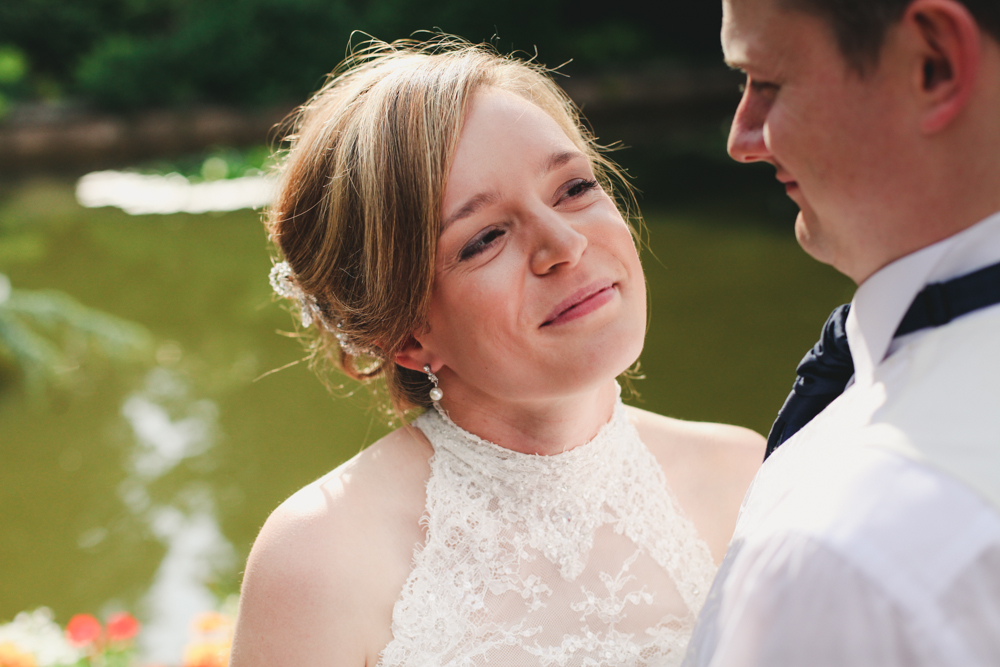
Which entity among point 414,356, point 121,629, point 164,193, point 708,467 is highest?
point 414,356

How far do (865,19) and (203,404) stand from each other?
5.40 metres

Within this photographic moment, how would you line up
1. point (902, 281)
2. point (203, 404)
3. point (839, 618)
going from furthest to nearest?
1. point (203, 404)
2. point (902, 281)
3. point (839, 618)

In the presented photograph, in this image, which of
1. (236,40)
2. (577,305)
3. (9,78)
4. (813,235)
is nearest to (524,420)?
(577,305)

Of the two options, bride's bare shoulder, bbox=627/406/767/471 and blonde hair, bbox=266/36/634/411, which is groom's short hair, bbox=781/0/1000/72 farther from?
bride's bare shoulder, bbox=627/406/767/471

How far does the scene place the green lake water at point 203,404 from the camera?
4.19 meters

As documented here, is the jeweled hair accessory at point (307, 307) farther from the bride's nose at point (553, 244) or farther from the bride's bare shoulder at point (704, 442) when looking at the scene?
the bride's bare shoulder at point (704, 442)

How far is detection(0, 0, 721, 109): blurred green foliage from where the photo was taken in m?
15.6

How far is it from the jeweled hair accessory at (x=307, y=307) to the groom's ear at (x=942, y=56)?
46.6 inches

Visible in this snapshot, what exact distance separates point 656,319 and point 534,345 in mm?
5057

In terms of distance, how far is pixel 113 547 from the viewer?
170 inches

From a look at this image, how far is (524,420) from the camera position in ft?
5.45

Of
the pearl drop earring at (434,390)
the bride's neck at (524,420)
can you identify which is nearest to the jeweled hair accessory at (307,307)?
→ the pearl drop earring at (434,390)

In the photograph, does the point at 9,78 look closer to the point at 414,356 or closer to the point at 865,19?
the point at 414,356

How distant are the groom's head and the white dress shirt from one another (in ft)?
0.14
